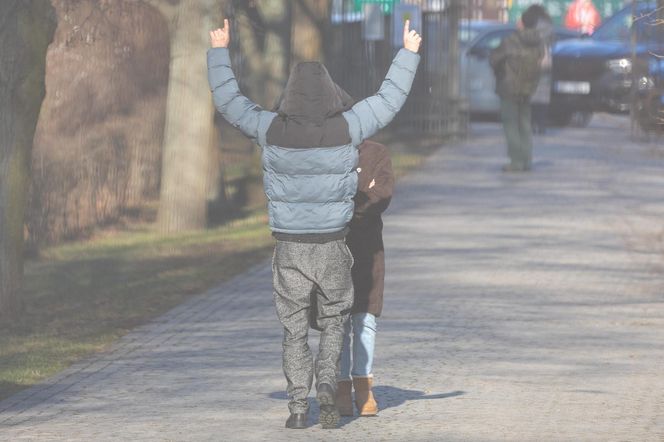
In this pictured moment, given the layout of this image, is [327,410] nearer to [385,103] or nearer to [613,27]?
[385,103]

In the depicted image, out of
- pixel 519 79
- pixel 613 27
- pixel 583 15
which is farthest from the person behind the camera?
pixel 583 15

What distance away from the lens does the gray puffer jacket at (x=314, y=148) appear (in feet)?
25.4

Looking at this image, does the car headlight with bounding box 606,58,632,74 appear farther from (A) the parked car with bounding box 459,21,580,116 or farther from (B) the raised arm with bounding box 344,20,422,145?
(B) the raised arm with bounding box 344,20,422,145

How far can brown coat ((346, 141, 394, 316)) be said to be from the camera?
8125 millimetres

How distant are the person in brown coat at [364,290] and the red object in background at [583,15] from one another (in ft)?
120

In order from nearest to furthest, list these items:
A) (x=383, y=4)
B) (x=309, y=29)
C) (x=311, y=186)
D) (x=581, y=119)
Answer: (x=311, y=186) → (x=309, y=29) → (x=383, y=4) → (x=581, y=119)

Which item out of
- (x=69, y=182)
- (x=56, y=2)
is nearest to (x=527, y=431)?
(x=56, y=2)

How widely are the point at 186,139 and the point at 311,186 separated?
10.8 metres

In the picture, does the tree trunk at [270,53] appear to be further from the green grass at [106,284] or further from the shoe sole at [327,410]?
the shoe sole at [327,410]

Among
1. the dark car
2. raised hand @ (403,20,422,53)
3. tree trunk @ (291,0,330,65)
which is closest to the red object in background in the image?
the dark car

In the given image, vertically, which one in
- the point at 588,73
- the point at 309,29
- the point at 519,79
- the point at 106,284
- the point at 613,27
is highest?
the point at 309,29

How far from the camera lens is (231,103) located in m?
7.94

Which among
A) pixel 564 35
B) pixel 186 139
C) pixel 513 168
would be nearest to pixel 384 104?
pixel 186 139

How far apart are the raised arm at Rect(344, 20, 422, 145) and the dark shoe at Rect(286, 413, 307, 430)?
48.2 inches
